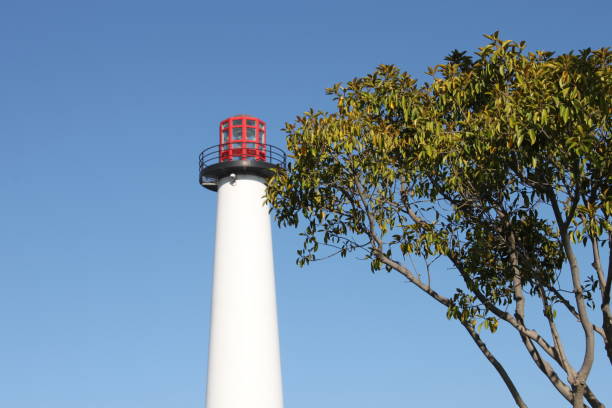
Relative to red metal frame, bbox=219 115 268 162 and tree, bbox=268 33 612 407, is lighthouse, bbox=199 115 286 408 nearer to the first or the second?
red metal frame, bbox=219 115 268 162

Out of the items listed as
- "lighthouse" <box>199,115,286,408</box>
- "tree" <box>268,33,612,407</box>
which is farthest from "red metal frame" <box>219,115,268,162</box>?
"tree" <box>268,33,612,407</box>

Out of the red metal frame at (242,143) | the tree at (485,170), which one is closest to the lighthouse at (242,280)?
the red metal frame at (242,143)

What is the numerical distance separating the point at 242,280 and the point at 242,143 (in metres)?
5.60

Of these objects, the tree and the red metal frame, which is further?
the red metal frame

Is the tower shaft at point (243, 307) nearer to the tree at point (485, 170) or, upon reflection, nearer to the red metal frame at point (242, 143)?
the red metal frame at point (242, 143)

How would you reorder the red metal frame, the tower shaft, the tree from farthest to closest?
1. the red metal frame
2. the tower shaft
3. the tree

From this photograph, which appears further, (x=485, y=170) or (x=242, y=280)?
(x=242, y=280)

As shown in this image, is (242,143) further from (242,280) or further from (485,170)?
(485,170)

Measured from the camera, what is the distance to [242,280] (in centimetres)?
3195

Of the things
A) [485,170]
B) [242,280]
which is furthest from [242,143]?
[485,170]

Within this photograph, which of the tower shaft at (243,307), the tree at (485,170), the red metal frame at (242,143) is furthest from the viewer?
the red metal frame at (242,143)

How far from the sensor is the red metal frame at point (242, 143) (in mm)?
33781

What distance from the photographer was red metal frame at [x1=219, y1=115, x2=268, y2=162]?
3378 cm

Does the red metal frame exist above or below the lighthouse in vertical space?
above
